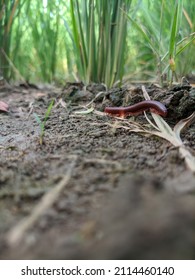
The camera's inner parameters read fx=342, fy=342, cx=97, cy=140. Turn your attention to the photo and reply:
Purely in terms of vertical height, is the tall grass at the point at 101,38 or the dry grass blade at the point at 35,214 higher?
the tall grass at the point at 101,38

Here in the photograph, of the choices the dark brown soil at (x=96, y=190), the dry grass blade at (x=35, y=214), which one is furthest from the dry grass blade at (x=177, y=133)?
the dry grass blade at (x=35, y=214)

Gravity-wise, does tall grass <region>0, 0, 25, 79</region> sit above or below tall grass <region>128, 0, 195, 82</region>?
above

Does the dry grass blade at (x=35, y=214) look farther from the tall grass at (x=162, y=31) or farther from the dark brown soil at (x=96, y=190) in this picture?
the tall grass at (x=162, y=31)

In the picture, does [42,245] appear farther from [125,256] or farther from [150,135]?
[150,135]

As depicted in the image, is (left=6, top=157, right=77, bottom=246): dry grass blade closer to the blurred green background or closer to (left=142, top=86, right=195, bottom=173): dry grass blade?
(left=142, top=86, right=195, bottom=173): dry grass blade

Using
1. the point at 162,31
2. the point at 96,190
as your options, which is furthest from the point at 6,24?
the point at 96,190

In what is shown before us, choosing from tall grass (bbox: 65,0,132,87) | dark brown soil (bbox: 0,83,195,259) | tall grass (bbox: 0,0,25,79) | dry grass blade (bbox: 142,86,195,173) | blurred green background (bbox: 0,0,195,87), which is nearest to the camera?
dark brown soil (bbox: 0,83,195,259)

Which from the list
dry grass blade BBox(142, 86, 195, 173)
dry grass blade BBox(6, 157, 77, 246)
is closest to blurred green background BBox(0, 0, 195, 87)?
dry grass blade BBox(142, 86, 195, 173)

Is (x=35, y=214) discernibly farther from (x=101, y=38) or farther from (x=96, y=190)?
(x=101, y=38)
